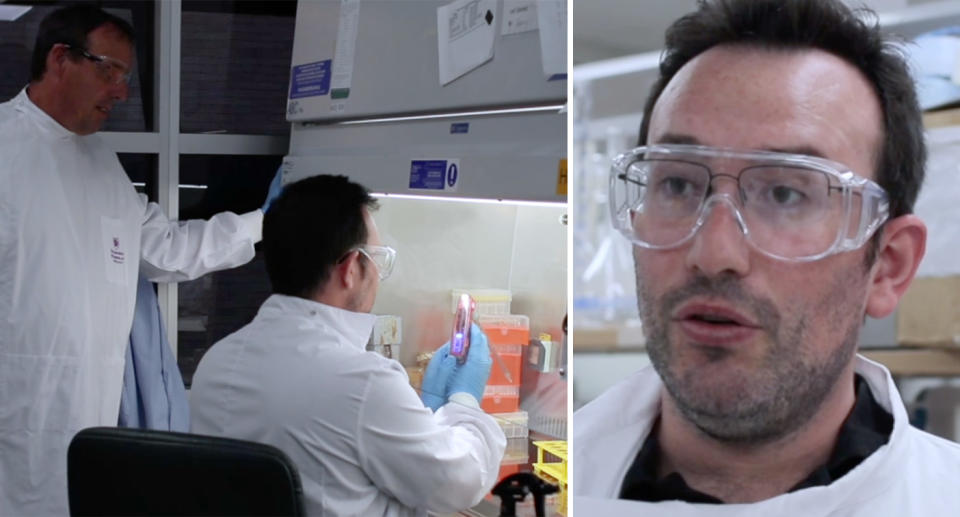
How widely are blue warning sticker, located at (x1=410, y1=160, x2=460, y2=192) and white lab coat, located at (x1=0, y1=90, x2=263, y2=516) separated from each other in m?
0.84

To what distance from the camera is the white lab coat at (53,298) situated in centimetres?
256

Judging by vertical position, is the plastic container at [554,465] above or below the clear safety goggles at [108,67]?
below

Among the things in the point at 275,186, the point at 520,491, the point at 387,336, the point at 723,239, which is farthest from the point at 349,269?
the point at 723,239

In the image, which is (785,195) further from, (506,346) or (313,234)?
(313,234)

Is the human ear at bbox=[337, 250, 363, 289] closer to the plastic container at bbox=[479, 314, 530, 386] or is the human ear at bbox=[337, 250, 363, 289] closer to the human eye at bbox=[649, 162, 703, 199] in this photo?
the plastic container at bbox=[479, 314, 530, 386]

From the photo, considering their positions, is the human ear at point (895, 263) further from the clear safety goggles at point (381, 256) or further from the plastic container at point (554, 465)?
the clear safety goggles at point (381, 256)

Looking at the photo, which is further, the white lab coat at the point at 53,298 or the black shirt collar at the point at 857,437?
the white lab coat at the point at 53,298

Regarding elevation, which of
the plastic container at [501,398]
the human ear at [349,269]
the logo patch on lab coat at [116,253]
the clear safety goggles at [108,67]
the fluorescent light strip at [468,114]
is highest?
the clear safety goggles at [108,67]

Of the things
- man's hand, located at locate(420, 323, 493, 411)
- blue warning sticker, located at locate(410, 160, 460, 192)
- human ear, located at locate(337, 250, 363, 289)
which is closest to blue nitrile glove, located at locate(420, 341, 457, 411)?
man's hand, located at locate(420, 323, 493, 411)

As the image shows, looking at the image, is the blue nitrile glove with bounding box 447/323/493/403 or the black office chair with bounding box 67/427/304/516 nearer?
the black office chair with bounding box 67/427/304/516

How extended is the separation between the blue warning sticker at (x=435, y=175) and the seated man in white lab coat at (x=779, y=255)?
0.50 metres

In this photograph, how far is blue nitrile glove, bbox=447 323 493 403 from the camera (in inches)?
86.7

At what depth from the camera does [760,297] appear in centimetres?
164

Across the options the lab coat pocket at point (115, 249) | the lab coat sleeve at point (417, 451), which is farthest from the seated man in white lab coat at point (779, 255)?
the lab coat pocket at point (115, 249)
